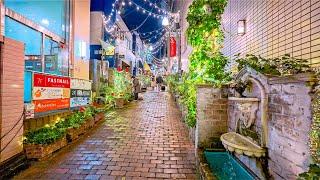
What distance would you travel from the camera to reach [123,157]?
23.4ft

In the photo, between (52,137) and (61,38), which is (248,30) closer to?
(52,137)

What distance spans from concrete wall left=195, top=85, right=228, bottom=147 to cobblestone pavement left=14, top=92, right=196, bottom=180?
718 millimetres

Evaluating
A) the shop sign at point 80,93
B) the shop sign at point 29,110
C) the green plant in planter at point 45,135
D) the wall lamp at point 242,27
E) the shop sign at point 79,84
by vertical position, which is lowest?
the green plant in planter at point 45,135

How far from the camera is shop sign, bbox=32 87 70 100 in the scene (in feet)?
26.3

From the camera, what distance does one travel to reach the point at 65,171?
6090mm

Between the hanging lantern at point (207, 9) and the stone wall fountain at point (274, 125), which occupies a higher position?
the hanging lantern at point (207, 9)

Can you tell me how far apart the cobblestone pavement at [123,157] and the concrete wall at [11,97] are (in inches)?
29.5

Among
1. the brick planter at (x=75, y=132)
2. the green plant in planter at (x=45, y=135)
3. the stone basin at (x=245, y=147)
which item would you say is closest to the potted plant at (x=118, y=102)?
the brick planter at (x=75, y=132)

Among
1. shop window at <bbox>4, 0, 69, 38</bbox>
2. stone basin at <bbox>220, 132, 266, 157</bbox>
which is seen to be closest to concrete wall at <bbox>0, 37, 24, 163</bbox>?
stone basin at <bbox>220, 132, 266, 157</bbox>

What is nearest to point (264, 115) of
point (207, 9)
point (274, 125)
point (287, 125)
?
point (274, 125)

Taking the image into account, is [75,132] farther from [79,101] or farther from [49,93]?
[79,101]

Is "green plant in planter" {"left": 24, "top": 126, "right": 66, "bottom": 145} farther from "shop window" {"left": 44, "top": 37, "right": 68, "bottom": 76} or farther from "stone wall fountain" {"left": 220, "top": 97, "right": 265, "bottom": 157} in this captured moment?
"stone wall fountain" {"left": 220, "top": 97, "right": 265, "bottom": 157}

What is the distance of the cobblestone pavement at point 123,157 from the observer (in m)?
5.94

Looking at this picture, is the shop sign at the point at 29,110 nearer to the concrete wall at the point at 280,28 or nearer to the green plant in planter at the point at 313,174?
the concrete wall at the point at 280,28
